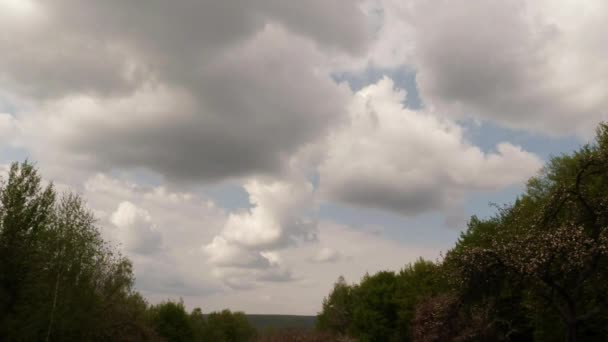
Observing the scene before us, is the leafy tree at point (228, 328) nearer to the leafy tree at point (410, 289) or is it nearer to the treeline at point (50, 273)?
the leafy tree at point (410, 289)

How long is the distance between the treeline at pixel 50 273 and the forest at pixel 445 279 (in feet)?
0.27

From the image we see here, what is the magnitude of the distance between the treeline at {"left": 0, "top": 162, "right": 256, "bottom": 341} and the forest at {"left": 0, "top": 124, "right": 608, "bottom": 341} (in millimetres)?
83

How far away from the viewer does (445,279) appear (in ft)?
168

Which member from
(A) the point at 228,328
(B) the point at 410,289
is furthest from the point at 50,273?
(A) the point at 228,328

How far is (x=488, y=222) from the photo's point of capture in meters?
55.9

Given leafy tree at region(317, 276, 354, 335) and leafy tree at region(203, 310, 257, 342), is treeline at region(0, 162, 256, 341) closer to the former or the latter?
leafy tree at region(317, 276, 354, 335)

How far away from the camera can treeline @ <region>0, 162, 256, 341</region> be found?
1521 inches

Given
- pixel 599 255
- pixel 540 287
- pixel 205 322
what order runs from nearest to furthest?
pixel 599 255 → pixel 540 287 → pixel 205 322

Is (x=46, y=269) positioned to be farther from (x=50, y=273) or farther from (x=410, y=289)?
(x=410, y=289)

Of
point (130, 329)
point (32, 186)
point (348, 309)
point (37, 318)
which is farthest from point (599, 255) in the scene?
point (348, 309)

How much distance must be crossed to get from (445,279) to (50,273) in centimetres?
3497

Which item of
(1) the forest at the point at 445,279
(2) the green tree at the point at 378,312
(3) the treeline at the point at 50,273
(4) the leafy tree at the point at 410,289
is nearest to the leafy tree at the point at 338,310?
(1) the forest at the point at 445,279

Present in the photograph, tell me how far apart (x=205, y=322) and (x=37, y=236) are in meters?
79.9

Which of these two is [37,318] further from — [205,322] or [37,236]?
[205,322]
